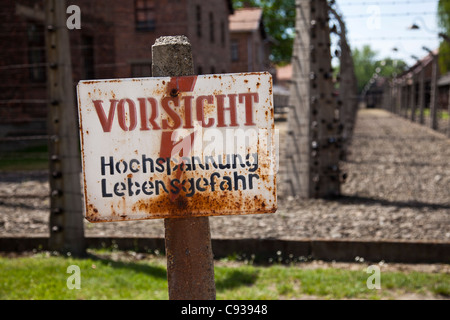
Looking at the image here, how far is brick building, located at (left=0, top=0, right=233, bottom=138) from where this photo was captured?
16594mm

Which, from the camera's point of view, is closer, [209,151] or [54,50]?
[209,151]

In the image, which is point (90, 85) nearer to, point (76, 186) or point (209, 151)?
point (209, 151)

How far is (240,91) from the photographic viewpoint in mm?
1990

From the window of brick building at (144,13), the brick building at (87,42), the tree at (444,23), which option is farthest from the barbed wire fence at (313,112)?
the tree at (444,23)

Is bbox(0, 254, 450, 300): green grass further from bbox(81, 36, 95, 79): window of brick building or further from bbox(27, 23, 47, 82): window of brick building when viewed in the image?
bbox(81, 36, 95, 79): window of brick building

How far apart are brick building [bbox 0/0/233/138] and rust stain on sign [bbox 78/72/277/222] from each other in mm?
12706

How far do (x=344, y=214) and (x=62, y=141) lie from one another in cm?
401

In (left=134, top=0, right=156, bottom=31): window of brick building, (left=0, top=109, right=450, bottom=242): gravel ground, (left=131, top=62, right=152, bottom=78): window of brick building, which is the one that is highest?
(left=134, top=0, right=156, bottom=31): window of brick building

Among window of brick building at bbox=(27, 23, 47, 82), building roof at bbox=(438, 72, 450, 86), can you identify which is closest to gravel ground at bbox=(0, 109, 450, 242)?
window of brick building at bbox=(27, 23, 47, 82)

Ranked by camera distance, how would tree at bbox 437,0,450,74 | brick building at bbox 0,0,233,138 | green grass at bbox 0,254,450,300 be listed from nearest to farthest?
green grass at bbox 0,254,450,300 < brick building at bbox 0,0,233,138 < tree at bbox 437,0,450,74

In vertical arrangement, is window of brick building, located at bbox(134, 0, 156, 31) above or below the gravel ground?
above

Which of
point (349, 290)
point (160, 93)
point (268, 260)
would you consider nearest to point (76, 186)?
point (268, 260)
